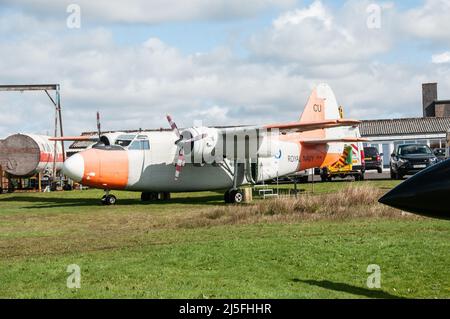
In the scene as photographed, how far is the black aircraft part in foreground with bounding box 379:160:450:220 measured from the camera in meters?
7.26

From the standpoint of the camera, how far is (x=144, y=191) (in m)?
27.8

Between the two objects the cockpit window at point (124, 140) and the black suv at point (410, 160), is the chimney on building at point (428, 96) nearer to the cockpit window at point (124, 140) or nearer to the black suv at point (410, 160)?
the black suv at point (410, 160)

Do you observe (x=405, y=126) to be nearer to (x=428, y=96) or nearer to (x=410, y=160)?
(x=428, y=96)

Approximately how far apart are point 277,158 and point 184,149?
240 inches

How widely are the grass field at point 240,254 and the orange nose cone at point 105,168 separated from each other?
568 cm

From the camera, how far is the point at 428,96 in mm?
89250

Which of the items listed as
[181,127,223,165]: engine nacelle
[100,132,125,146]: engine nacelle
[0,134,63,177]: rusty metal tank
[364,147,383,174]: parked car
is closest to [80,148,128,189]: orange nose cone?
[100,132,125,146]: engine nacelle

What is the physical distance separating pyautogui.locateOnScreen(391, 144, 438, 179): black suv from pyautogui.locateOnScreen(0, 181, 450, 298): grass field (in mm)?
17161

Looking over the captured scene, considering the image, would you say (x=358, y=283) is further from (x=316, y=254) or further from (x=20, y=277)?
(x=20, y=277)

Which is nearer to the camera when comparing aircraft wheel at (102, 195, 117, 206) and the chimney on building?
aircraft wheel at (102, 195, 117, 206)

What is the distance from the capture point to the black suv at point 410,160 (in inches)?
1395

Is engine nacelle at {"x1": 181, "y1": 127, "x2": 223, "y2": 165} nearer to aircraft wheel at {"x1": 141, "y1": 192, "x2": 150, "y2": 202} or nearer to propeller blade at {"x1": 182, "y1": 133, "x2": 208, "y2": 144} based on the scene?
propeller blade at {"x1": 182, "y1": 133, "x2": 208, "y2": 144}
